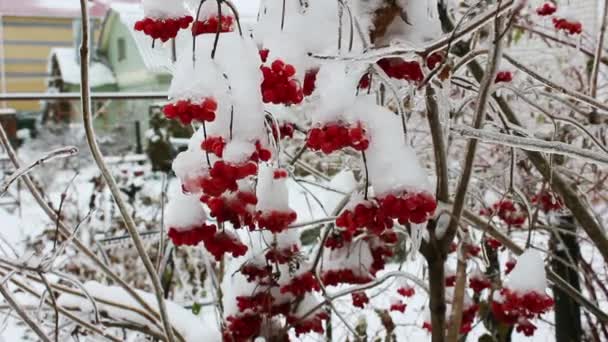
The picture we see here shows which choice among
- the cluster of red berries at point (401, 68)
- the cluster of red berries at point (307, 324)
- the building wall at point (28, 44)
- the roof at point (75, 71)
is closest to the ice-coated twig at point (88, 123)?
the cluster of red berries at point (401, 68)

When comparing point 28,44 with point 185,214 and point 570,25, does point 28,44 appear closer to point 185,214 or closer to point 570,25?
point 570,25

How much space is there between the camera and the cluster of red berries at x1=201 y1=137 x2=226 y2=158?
89cm

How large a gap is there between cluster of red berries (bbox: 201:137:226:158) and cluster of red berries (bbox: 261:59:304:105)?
0.10 meters

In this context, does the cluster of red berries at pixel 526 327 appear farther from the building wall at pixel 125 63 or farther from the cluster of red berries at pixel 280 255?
the building wall at pixel 125 63

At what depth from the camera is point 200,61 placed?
0.91 meters

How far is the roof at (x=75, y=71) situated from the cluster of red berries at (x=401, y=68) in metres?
19.1

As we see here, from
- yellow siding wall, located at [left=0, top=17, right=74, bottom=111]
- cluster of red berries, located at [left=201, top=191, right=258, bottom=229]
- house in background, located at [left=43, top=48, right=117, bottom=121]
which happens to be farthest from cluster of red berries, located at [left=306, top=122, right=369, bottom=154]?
yellow siding wall, located at [left=0, top=17, right=74, bottom=111]

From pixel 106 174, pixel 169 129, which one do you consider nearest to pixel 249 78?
pixel 106 174

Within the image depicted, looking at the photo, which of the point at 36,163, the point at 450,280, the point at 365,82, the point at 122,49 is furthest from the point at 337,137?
the point at 122,49

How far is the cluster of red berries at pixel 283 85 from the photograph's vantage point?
867mm

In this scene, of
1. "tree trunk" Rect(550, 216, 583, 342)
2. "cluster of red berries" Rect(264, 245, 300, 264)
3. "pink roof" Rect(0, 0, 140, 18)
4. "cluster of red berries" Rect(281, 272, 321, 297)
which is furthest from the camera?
"pink roof" Rect(0, 0, 140, 18)

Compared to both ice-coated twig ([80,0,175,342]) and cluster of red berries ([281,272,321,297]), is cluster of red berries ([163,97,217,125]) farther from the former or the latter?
cluster of red berries ([281,272,321,297])

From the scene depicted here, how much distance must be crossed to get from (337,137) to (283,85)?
0.36 ft

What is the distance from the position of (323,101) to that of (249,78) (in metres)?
0.12
